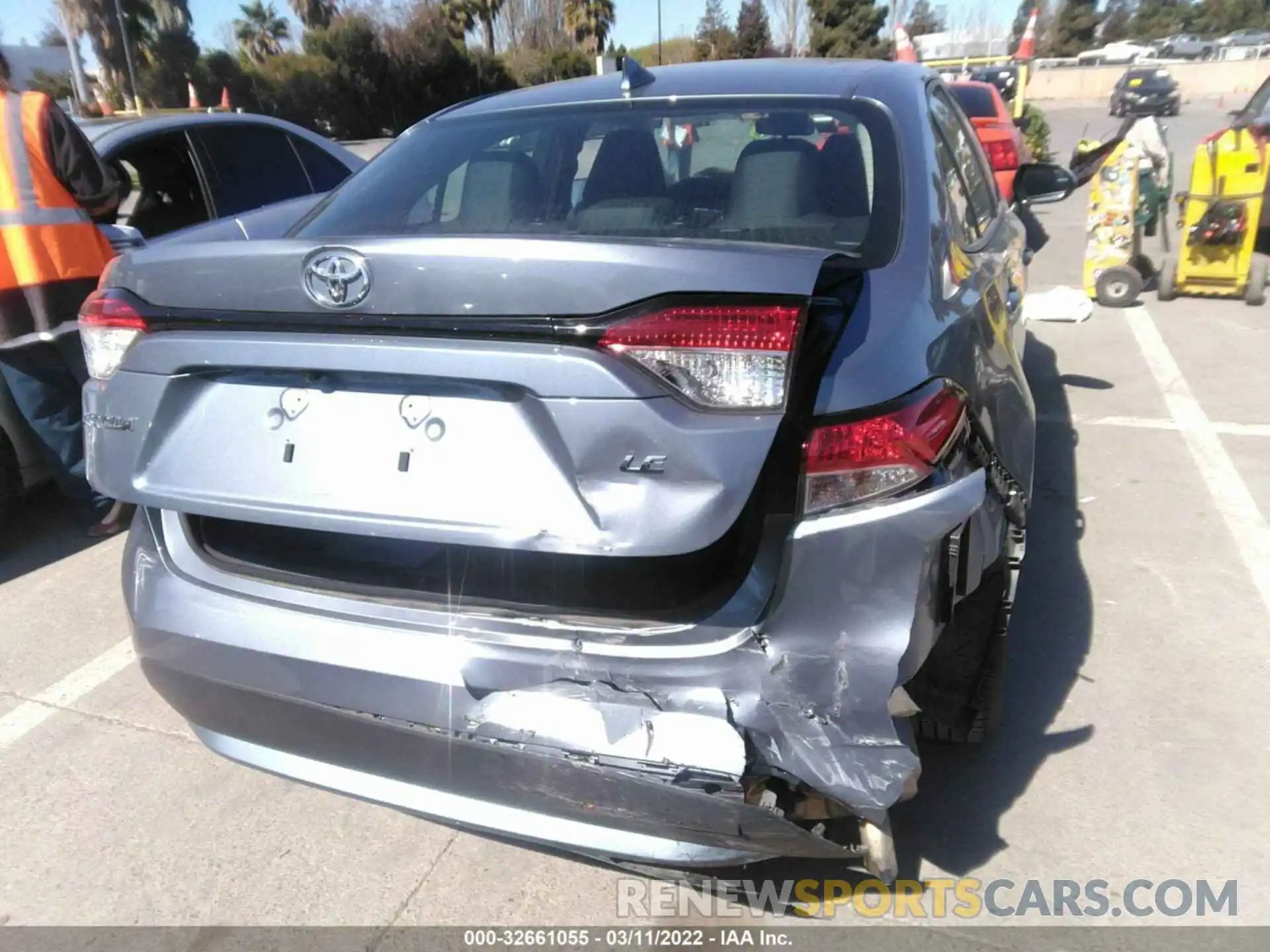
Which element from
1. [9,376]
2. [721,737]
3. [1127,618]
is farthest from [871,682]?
[9,376]

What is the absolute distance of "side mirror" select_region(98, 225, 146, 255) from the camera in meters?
4.49

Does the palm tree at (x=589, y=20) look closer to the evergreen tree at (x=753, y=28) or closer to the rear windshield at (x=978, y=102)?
the evergreen tree at (x=753, y=28)

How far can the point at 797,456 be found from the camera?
1.73 meters

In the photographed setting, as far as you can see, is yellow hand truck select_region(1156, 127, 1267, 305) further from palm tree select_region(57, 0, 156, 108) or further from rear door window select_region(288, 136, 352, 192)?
palm tree select_region(57, 0, 156, 108)

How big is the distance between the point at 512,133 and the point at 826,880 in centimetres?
215

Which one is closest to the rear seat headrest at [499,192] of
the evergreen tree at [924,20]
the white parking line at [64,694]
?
the white parking line at [64,694]

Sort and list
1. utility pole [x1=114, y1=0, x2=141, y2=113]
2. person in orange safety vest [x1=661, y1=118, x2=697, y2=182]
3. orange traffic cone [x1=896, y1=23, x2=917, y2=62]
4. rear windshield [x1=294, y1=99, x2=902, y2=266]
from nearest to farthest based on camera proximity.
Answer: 1. rear windshield [x1=294, y1=99, x2=902, y2=266]
2. person in orange safety vest [x1=661, y1=118, x2=697, y2=182]
3. orange traffic cone [x1=896, y1=23, x2=917, y2=62]
4. utility pole [x1=114, y1=0, x2=141, y2=113]

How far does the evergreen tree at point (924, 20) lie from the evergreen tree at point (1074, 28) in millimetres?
7485

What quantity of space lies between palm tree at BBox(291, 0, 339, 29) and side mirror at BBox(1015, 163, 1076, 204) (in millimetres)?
45719

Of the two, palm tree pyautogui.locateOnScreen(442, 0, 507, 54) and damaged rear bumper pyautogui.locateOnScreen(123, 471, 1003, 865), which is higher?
palm tree pyautogui.locateOnScreen(442, 0, 507, 54)

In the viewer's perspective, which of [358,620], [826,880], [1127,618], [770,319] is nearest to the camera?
[770,319]

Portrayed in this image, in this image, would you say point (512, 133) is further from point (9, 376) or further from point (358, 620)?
point (9, 376)

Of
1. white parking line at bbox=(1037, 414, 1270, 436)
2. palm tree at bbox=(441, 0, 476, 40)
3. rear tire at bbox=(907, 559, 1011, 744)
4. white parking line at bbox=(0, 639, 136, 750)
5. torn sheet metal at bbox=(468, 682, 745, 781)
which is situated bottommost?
white parking line at bbox=(1037, 414, 1270, 436)

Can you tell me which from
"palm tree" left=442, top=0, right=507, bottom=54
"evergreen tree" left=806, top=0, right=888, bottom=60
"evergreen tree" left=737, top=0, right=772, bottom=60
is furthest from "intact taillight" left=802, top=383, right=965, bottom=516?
"evergreen tree" left=737, top=0, right=772, bottom=60
